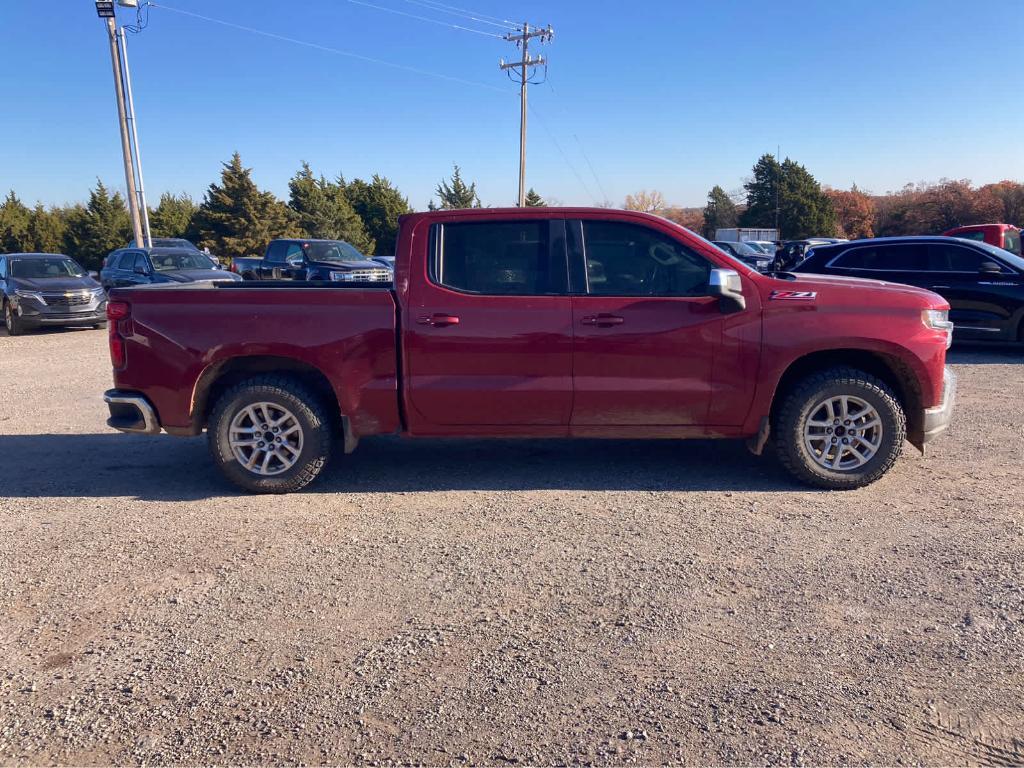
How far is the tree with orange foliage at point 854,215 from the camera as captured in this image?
2420 inches

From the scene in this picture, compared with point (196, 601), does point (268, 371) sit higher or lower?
higher

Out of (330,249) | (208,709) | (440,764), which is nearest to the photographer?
(440,764)

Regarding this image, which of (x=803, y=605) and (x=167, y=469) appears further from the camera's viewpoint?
(x=167, y=469)

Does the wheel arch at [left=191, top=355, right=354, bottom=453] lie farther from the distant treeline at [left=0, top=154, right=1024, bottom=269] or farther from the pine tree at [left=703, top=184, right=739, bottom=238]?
the pine tree at [left=703, top=184, right=739, bottom=238]

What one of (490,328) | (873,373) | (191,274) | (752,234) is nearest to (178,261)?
(191,274)

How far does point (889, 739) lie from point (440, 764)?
63.9 inches

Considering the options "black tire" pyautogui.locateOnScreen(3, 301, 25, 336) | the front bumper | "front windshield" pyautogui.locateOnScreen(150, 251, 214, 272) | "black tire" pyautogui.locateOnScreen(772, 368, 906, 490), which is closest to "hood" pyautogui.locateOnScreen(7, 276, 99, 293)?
"black tire" pyautogui.locateOnScreen(3, 301, 25, 336)

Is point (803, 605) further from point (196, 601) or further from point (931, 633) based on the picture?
point (196, 601)

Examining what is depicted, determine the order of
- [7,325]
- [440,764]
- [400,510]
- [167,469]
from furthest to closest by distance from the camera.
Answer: [7,325]
[167,469]
[400,510]
[440,764]

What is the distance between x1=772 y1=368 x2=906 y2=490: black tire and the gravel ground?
15 cm

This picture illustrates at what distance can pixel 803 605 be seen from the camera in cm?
381

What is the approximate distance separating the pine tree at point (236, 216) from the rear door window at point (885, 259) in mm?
40513

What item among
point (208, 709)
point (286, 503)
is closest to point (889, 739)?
point (208, 709)

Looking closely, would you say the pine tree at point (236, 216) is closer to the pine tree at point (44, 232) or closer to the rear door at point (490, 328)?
the pine tree at point (44, 232)
